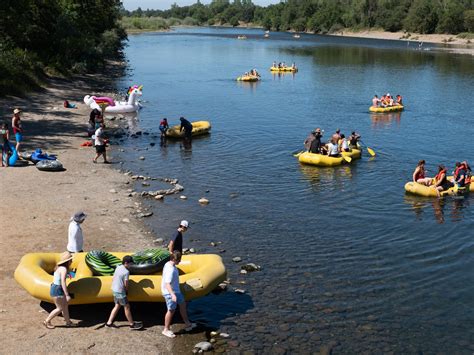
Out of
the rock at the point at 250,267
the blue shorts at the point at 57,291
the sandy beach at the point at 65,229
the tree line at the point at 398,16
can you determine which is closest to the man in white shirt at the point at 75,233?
the sandy beach at the point at 65,229

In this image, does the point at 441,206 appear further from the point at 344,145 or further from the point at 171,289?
the point at 171,289

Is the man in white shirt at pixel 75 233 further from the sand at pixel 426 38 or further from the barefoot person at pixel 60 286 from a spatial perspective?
the sand at pixel 426 38

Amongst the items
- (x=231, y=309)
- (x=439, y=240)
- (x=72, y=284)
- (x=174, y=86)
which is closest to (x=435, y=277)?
(x=439, y=240)

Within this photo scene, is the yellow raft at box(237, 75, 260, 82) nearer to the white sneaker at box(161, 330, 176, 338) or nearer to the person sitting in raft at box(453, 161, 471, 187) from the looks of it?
the person sitting in raft at box(453, 161, 471, 187)

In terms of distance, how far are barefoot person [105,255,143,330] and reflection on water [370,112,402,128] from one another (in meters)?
30.5

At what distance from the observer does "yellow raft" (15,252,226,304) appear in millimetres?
12945

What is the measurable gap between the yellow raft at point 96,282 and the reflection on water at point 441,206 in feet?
36.8

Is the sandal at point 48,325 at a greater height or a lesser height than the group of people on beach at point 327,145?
lesser

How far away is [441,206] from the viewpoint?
924 inches

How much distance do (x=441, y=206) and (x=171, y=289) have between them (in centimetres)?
1475

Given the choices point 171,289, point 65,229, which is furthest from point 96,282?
point 65,229

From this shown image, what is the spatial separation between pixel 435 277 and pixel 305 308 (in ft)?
15.1

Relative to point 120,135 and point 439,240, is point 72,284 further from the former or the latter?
point 120,135

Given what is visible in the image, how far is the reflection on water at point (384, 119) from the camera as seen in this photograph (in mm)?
40906
